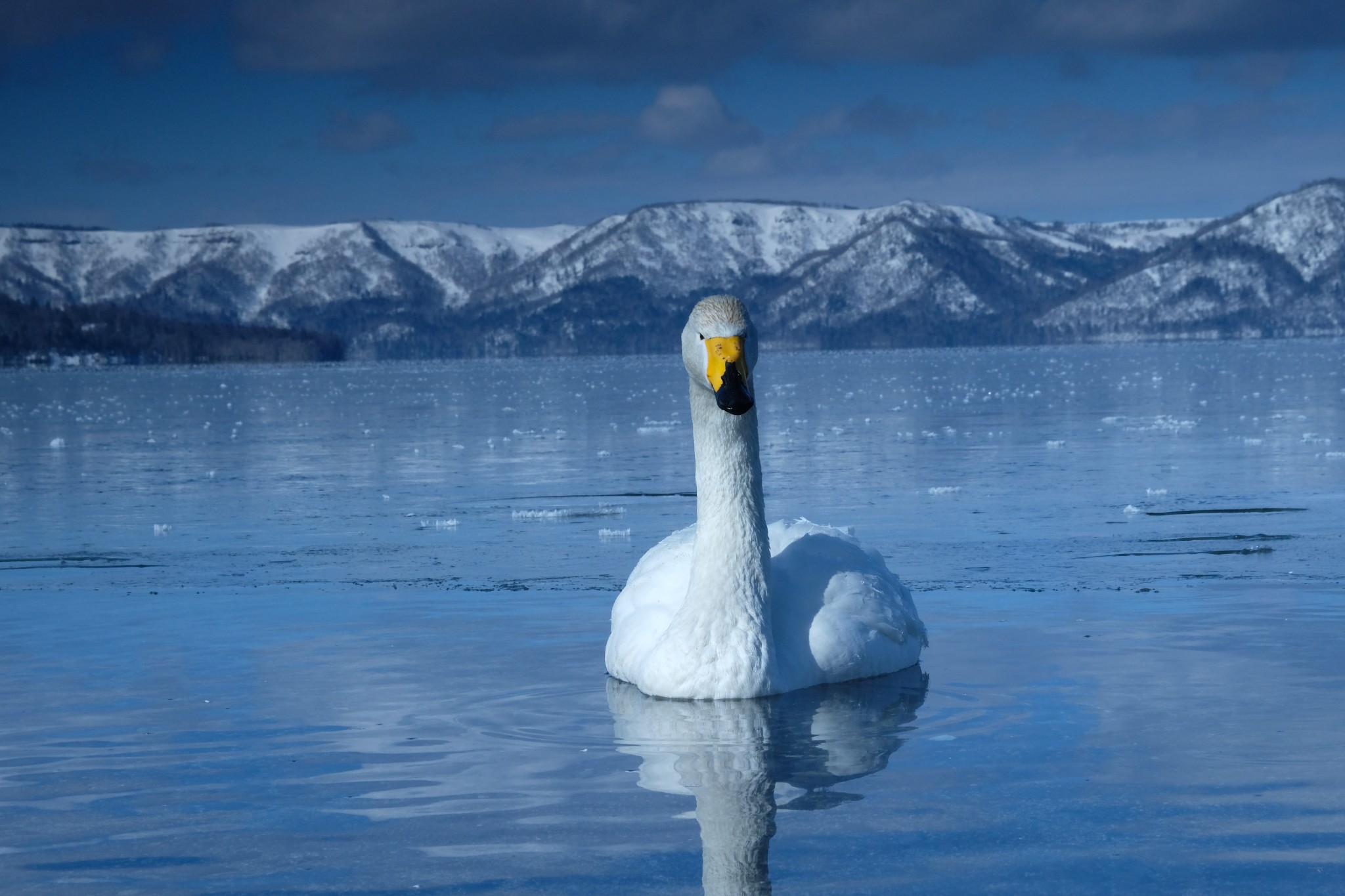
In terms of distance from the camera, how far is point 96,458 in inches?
1163

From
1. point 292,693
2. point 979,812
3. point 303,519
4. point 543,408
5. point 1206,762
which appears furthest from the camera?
point 543,408

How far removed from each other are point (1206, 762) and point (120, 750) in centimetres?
495

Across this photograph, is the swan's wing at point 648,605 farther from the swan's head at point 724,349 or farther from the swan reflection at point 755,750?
the swan's head at point 724,349

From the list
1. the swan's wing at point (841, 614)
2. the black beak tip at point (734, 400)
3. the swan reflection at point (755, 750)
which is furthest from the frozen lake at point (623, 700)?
the black beak tip at point (734, 400)

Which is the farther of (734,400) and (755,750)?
(734,400)

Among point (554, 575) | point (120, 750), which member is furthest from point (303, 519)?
point (120, 750)

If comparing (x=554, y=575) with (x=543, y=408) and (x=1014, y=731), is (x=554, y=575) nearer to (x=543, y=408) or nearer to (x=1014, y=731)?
(x=1014, y=731)

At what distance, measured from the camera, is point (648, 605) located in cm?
970

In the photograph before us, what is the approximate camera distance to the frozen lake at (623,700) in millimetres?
6102

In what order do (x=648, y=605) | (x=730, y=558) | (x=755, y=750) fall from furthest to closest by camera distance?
(x=648, y=605)
(x=730, y=558)
(x=755, y=750)

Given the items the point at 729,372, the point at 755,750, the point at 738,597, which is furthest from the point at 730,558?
the point at 755,750

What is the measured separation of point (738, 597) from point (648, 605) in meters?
1.16

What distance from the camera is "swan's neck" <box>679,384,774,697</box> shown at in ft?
28.2

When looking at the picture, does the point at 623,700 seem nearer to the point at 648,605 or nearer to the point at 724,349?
the point at 648,605
